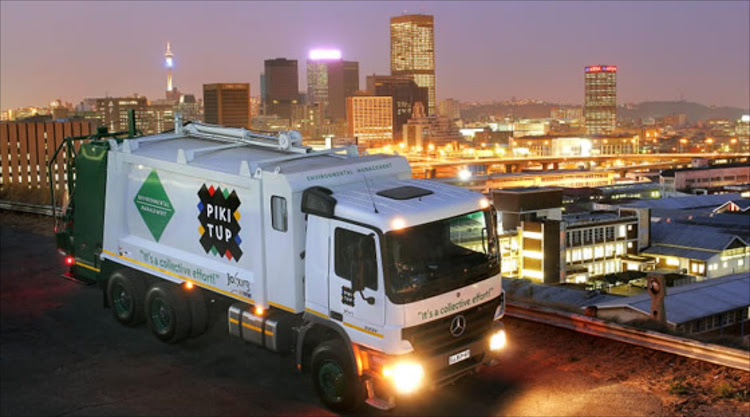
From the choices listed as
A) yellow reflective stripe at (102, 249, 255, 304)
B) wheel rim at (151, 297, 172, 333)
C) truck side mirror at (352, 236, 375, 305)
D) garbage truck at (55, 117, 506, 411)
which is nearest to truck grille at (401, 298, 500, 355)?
garbage truck at (55, 117, 506, 411)

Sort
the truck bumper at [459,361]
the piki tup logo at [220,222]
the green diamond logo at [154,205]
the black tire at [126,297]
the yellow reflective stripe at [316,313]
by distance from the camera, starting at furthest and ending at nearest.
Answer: the black tire at [126,297] → the green diamond logo at [154,205] → the piki tup logo at [220,222] → the yellow reflective stripe at [316,313] → the truck bumper at [459,361]

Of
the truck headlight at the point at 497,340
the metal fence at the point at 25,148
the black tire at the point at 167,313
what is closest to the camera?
the truck headlight at the point at 497,340

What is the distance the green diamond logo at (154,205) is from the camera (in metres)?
10.8

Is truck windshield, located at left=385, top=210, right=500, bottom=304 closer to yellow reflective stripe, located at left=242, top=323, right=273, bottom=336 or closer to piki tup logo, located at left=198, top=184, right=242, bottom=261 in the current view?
yellow reflective stripe, located at left=242, top=323, right=273, bottom=336

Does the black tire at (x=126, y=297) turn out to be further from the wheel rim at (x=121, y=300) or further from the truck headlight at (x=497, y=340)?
the truck headlight at (x=497, y=340)

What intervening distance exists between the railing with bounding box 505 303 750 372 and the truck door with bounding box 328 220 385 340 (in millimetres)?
3681

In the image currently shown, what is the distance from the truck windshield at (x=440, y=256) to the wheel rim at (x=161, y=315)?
4.18 meters

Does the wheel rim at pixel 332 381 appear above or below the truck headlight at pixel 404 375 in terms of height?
below

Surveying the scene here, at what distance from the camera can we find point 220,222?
9781 mm

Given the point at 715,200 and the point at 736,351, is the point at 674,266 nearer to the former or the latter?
the point at 715,200

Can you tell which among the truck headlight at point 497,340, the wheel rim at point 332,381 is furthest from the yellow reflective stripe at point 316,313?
the truck headlight at point 497,340

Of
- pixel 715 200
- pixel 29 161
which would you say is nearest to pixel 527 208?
pixel 715 200

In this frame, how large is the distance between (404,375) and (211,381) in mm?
2805

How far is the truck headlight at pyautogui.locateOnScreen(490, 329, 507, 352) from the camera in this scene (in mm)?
8719
